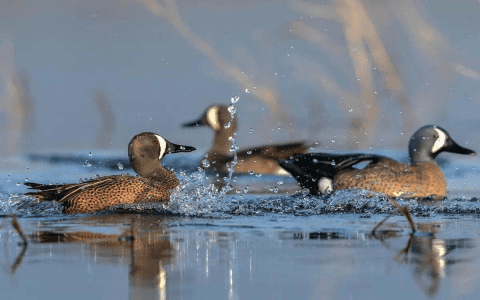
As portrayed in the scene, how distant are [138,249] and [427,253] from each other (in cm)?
121

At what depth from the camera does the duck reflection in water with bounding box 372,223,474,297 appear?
301 centimetres

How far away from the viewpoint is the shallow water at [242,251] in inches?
115

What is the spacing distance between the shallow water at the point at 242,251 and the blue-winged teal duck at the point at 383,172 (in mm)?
2002

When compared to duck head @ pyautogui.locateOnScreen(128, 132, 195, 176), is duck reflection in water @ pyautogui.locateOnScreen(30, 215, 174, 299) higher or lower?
lower

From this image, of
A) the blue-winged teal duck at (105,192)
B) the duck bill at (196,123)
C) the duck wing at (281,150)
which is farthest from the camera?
the duck bill at (196,123)

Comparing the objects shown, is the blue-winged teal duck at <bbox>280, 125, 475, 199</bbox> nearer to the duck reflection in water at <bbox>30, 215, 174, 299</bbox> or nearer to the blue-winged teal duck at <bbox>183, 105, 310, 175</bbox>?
the blue-winged teal duck at <bbox>183, 105, 310, 175</bbox>

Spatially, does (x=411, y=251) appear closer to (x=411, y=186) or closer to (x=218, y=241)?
(x=218, y=241)

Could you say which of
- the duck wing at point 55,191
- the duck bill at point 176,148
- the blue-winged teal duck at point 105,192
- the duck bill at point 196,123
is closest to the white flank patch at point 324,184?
the duck bill at point 176,148

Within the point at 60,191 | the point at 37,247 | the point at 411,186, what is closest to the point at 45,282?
the point at 37,247

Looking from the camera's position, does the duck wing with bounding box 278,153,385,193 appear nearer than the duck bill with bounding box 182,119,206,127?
Yes

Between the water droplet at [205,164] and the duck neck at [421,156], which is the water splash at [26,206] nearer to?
the duck neck at [421,156]

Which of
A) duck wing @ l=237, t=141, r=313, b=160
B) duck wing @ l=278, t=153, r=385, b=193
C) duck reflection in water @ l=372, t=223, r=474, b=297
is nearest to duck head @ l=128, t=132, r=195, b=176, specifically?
duck wing @ l=278, t=153, r=385, b=193

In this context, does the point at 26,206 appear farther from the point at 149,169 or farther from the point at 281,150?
the point at 281,150

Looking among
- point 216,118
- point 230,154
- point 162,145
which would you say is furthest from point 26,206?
point 216,118
